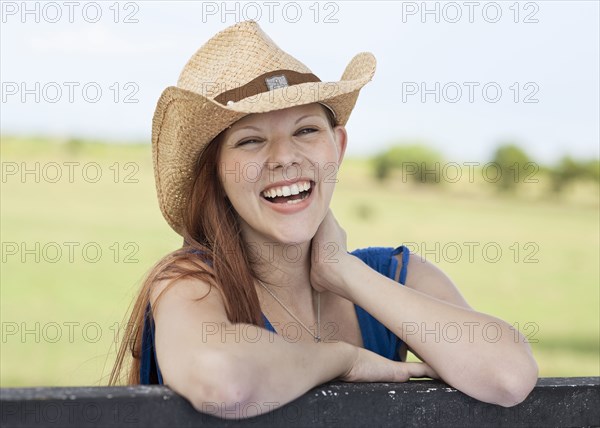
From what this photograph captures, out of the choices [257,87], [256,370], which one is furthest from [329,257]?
[256,370]

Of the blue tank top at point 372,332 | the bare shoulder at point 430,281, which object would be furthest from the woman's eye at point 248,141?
the bare shoulder at point 430,281

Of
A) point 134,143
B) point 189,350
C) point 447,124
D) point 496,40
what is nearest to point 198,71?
point 189,350

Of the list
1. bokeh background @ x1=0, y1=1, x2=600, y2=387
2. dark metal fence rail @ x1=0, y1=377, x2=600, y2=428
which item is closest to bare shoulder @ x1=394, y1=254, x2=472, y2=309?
dark metal fence rail @ x1=0, y1=377, x2=600, y2=428

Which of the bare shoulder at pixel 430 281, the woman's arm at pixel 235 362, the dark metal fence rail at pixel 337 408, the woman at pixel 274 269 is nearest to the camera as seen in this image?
the dark metal fence rail at pixel 337 408

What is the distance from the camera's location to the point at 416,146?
725 inches

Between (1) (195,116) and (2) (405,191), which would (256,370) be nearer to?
(1) (195,116)

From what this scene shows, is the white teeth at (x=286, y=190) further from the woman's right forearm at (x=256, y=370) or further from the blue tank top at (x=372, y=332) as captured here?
the woman's right forearm at (x=256, y=370)

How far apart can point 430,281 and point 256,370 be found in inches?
31.1

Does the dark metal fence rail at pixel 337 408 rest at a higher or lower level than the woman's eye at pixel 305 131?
lower

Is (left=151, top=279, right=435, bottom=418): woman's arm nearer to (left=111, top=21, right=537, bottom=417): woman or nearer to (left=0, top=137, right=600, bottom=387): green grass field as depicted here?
(left=111, top=21, right=537, bottom=417): woman

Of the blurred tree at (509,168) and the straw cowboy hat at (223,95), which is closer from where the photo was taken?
the straw cowboy hat at (223,95)

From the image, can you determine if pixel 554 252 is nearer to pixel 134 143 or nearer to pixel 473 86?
pixel 134 143

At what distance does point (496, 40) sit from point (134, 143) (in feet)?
28.7

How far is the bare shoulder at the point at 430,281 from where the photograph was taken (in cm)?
208
